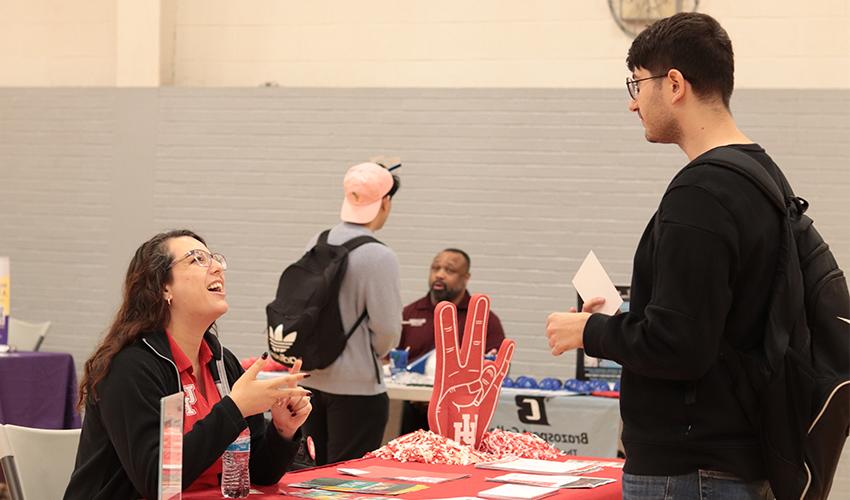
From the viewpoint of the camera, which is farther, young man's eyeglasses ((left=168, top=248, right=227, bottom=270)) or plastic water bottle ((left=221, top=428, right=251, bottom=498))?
young man's eyeglasses ((left=168, top=248, right=227, bottom=270))

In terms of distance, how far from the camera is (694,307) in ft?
6.71

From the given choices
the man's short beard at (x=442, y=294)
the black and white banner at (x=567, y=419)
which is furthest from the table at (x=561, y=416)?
the man's short beard at (x=442, y=294)

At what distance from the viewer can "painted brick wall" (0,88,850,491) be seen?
7.36 meters

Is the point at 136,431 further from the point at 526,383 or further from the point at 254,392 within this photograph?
the point at 526,383

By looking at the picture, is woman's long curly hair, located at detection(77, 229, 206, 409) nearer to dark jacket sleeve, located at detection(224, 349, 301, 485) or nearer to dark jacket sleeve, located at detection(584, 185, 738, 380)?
dark jacket sleeve, located at detection(224, 349, 301, 485)

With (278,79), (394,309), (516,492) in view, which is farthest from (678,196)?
(278,79)

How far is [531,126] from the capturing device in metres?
7.55

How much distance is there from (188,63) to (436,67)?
1.81 meters

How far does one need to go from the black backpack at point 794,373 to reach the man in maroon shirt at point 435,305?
4.31 m

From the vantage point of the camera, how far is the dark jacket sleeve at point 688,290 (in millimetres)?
2043

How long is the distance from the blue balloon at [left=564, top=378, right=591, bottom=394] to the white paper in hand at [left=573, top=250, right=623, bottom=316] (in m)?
3.04

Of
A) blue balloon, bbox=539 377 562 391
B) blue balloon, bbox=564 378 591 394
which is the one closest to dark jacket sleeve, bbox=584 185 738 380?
blue balloon, bbox=564 378 591 394

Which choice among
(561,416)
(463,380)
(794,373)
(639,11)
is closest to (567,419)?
(561,416)

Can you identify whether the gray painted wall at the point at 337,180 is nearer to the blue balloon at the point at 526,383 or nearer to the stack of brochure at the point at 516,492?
the blue balloon at the point at 526,383
